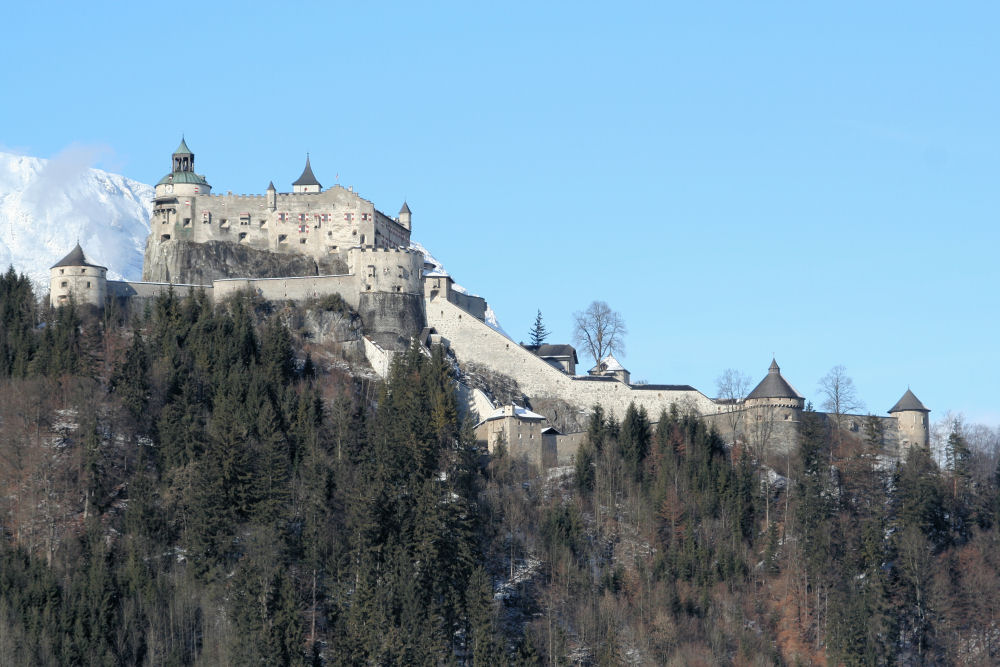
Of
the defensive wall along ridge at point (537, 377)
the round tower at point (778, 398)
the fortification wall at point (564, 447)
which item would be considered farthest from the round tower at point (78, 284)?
the round tower at point (778, 398)

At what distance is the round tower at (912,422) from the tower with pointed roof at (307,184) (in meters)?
31.7

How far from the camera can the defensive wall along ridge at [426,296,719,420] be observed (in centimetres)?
8094

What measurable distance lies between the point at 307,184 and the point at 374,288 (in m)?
10.3

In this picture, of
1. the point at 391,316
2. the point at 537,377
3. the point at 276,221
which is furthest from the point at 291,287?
the point at 537,377

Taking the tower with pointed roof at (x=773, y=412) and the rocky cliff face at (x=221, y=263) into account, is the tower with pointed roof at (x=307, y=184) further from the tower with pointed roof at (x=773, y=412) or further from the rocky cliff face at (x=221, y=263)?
the tower with pointed roof at (x=773, y=412)

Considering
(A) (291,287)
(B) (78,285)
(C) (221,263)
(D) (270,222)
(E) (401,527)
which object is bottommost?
(E) (401,527)

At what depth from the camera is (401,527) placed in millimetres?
68062

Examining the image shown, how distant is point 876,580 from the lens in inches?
2788

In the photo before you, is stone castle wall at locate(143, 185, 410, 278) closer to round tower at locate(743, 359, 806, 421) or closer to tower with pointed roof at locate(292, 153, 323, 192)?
tower with pointed roof at locate(292, 153, 323, 192)

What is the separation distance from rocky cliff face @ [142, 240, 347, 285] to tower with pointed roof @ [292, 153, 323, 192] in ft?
15.6

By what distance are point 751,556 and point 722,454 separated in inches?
227

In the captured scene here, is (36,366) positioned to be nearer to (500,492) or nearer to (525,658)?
(500,492)

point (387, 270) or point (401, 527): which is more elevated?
point (387, 270)

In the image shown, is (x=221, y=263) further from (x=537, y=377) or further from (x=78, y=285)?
(x=537, y=377)
